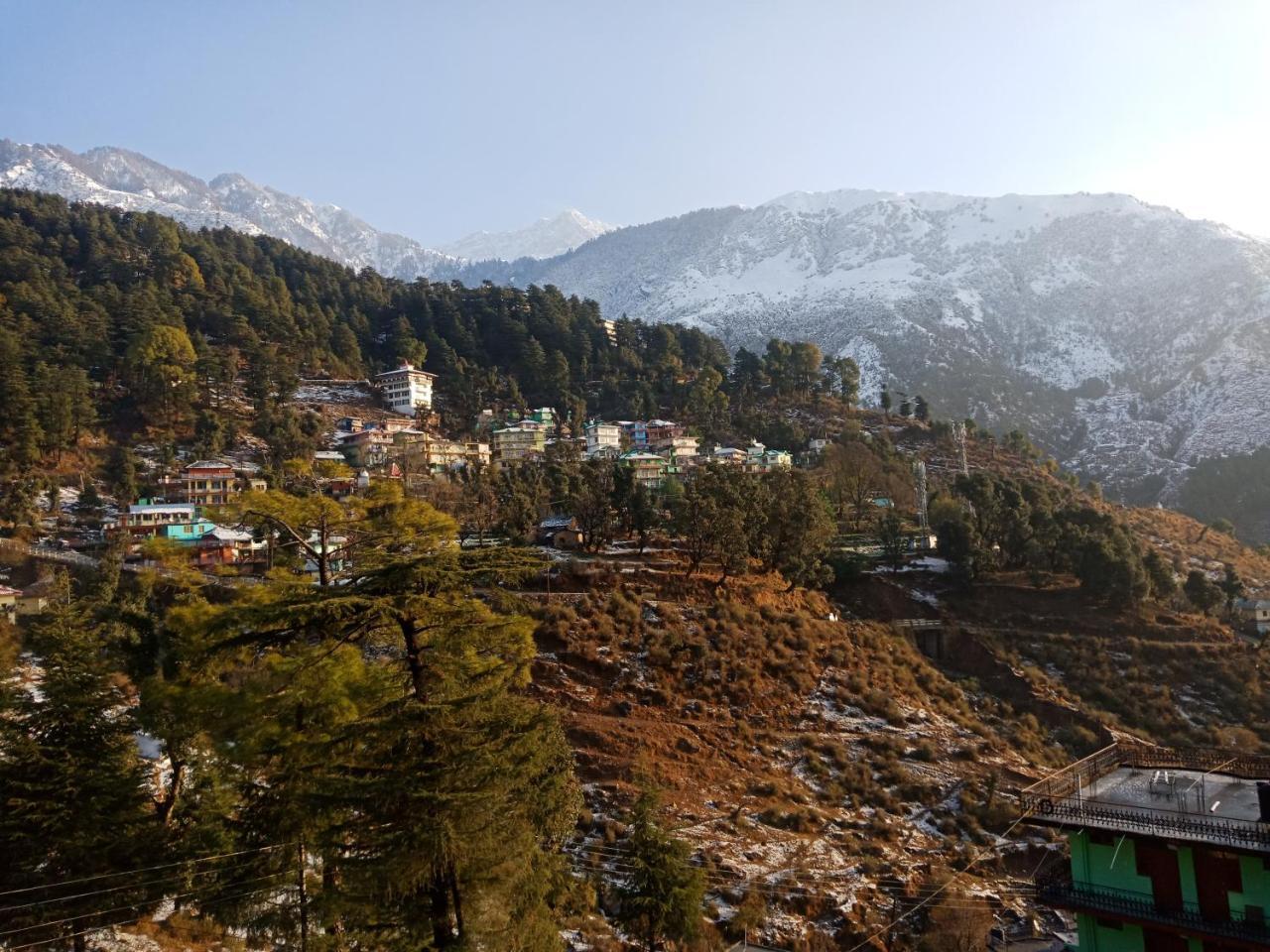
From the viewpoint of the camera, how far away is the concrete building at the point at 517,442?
220 feet

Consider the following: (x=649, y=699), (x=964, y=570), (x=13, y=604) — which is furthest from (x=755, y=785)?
(x=13, y=604)

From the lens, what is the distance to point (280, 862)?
41.3 ft

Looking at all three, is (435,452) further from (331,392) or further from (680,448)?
(680,448)

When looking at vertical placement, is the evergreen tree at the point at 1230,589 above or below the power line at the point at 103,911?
below

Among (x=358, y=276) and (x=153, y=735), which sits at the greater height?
(x=358, y=276)

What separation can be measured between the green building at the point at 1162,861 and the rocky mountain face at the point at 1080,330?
100 meters

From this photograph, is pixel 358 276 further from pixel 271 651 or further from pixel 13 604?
pixel 271 651

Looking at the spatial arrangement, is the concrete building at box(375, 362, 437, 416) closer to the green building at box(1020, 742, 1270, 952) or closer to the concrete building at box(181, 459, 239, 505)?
the concrete building at box(181, 459, 239, 505)

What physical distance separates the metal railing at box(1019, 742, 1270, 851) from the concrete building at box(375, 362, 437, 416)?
6644 cm

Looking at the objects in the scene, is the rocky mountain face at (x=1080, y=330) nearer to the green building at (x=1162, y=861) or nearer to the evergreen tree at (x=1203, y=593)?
the evergreen tree at (x=1203, y=593)

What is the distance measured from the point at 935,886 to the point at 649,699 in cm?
1078

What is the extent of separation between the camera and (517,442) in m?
Result: 67.8

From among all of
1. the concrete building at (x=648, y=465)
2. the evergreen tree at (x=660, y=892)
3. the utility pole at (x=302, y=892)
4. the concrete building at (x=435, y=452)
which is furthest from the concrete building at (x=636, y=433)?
the utility pole at (x=302, y=892)

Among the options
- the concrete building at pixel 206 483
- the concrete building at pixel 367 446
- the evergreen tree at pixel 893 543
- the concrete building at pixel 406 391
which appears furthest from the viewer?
the concrete building at pixel 406 391
